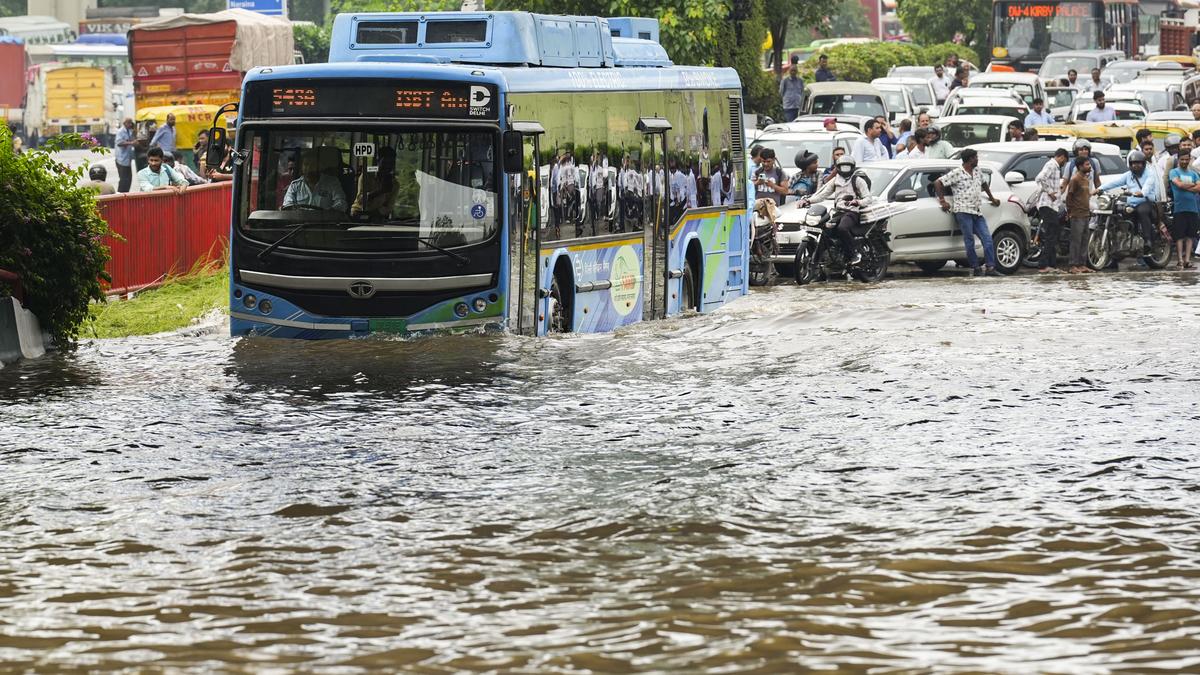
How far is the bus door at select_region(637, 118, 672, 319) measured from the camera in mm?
17469

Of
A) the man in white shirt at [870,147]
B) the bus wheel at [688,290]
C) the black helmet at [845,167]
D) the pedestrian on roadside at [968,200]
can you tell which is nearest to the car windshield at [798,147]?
the man in white shirt at [870,147]

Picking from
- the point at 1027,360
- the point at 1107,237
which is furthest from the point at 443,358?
the point at 1107,237

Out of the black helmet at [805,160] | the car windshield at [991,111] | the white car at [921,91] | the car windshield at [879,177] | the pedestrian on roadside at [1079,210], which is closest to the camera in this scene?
the car windshield at [879,177]

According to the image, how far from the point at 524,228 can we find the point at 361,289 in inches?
51.9

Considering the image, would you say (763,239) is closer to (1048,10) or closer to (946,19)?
(1048,10)

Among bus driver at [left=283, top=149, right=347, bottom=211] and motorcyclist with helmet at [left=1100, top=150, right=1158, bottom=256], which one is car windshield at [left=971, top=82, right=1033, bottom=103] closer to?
motorcyclist with helmet at [left=1100, top=150, right=1158, bottom=256]

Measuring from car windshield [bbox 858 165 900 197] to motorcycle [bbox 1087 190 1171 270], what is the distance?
2965mm

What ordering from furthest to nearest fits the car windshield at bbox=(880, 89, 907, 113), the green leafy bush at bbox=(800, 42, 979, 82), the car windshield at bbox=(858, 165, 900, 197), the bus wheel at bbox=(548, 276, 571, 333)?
the green leafy bush at bbox=(800, 42, 979, 82)
the car windshield at bbox=(880, 89, 907, 113)
the car windshield at bbox=(858, 165, 900, 197)
the bus wheel at bbox=(548, 276, 571, 333)

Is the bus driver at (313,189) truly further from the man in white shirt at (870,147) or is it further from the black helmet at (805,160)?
the man in white shirt at (870,147)

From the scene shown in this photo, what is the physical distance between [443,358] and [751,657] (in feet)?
25.4

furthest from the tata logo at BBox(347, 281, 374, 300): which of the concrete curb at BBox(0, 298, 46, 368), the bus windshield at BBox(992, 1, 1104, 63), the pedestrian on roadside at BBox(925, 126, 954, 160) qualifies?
the bus windshield at BBox(992, 1, 1104, 63)

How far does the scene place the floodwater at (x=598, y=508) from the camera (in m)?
7.15

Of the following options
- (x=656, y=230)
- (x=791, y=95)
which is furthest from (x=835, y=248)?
(x=791, y=95)

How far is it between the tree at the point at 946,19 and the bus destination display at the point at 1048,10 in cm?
1057
